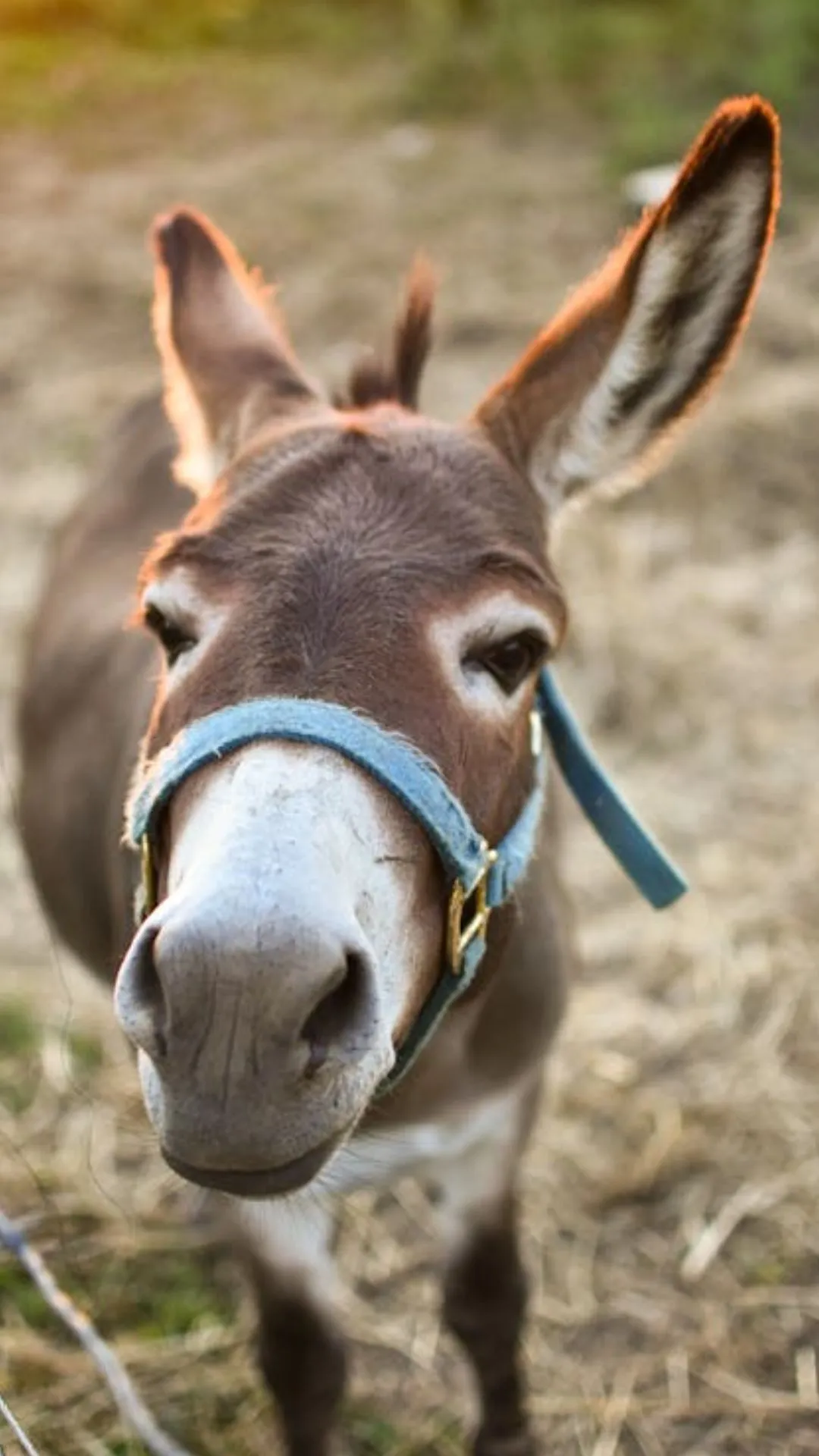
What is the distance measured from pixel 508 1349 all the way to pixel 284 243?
23.5 ft

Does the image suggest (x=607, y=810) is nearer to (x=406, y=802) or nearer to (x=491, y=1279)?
(x=406, y=802)

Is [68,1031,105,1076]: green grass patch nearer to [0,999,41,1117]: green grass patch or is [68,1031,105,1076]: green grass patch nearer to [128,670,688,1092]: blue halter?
[0,999,41,1117]: green grass patch

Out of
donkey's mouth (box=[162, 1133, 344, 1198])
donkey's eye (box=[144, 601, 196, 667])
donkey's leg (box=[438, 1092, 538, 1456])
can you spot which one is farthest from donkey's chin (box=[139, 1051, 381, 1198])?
donkey's leg (box=[438, 1092, 538, 1456])

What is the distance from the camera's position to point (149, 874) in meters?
1.98

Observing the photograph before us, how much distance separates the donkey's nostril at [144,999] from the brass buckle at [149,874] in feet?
0.97

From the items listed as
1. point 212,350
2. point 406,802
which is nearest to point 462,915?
Answer: point 406,802

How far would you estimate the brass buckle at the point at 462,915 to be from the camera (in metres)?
1.97

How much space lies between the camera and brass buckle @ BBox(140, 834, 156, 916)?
1962mm

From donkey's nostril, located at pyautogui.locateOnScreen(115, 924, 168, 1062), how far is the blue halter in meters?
0.25

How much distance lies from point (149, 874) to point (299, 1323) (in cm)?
128

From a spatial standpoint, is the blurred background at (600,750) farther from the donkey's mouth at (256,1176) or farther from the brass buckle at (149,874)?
the donkey's mouth at (256,1176)

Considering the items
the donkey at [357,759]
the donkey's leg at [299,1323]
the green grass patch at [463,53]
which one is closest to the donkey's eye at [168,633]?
the donkey at [357,759]

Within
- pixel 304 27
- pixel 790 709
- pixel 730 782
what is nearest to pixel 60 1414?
pixel 730 782

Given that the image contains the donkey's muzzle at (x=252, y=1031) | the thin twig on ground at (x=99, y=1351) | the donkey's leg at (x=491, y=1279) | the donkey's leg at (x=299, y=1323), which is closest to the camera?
the donkey's muzzle at (x=252, y=1031)
